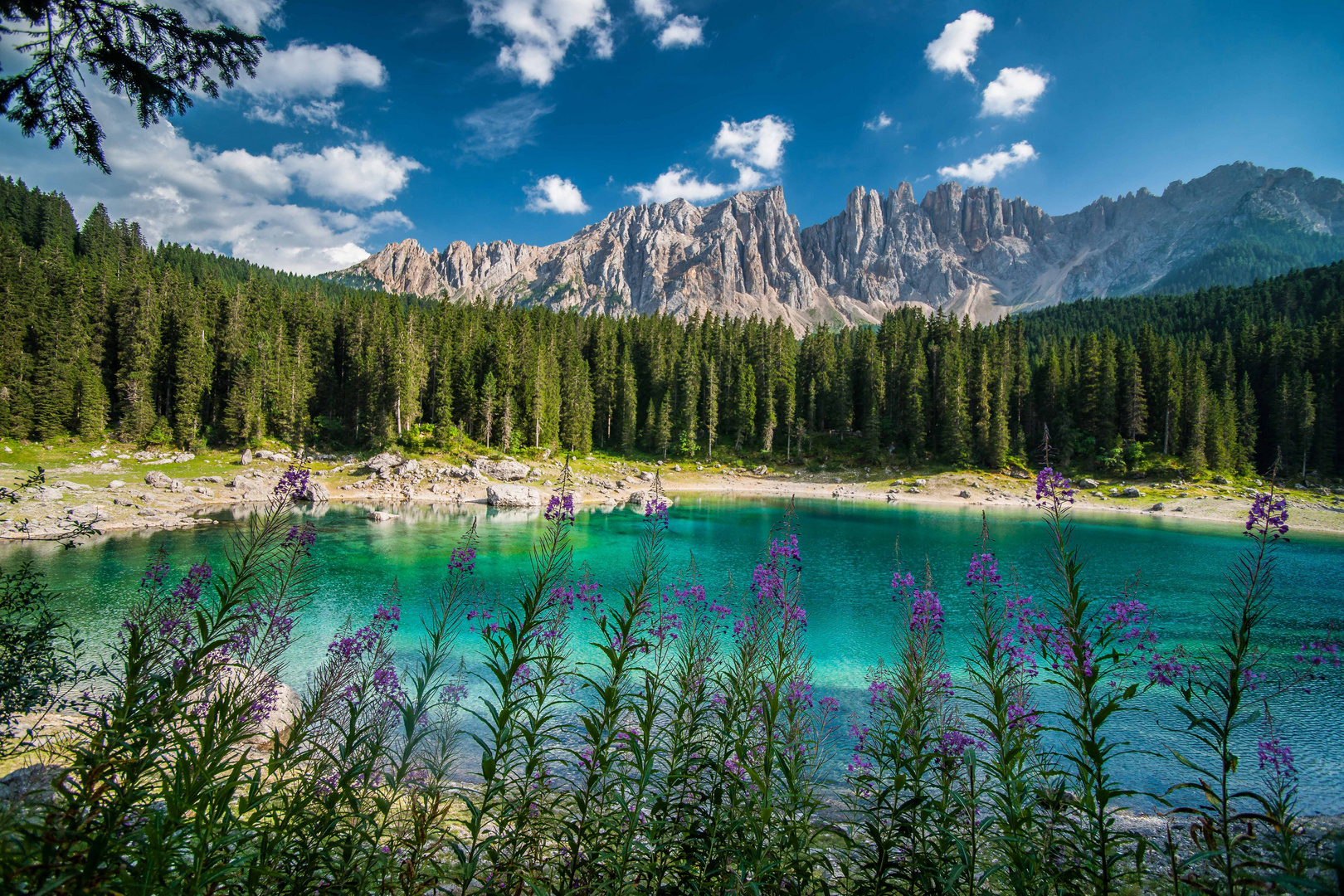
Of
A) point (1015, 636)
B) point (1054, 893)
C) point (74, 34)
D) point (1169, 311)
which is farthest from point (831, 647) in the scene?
point (1169, 311)

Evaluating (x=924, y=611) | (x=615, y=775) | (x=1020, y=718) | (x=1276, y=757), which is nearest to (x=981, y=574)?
(x=924, y=611)

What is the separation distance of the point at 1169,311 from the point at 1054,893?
151680mm

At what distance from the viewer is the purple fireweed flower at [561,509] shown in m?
5.64

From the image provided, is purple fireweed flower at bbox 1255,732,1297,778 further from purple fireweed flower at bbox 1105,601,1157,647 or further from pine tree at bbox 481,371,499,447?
pine tree at bbox 481,371,499,447

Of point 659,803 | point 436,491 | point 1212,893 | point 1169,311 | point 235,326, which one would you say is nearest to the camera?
point 1212,893

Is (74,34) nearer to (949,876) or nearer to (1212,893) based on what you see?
(949,876)

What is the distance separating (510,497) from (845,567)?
3216cm

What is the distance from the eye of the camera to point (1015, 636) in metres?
6.54

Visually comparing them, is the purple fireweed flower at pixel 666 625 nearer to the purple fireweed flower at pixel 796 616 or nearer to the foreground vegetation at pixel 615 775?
the foreground vegetation at pixel 615 775

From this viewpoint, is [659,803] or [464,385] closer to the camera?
[659,803]

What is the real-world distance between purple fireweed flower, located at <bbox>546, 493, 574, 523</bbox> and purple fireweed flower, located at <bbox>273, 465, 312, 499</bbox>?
2.28 metres

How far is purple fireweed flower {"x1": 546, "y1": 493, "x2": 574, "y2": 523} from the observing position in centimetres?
564

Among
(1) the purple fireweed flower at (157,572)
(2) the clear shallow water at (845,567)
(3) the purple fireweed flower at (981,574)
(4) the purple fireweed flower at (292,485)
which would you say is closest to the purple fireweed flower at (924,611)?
(3) the purple fireweed flower at (981,574)

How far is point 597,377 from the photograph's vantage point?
7969cm
